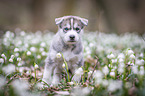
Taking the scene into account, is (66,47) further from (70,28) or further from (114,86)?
(114,86)

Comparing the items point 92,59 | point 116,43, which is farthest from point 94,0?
point 92,59

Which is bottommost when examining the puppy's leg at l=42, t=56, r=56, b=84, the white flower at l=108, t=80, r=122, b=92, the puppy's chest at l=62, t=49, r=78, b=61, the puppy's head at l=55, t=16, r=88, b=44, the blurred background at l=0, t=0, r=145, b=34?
the white flower at l=108, t=80, r=122, b=92

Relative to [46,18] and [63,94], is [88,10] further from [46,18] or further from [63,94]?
[63,94]

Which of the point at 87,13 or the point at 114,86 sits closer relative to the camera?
the point at 114,86

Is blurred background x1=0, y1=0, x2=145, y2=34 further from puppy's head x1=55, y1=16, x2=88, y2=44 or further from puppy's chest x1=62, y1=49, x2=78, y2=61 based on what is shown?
puppy's chest x1=62, y1=49, x2=78, y2=61

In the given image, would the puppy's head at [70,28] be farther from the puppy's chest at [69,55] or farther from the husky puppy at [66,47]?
the puppy's chest at [69,55]

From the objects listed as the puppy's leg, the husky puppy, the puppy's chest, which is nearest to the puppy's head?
the husky puppy

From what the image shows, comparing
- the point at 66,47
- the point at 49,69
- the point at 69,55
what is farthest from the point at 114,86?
the point at 49,69
